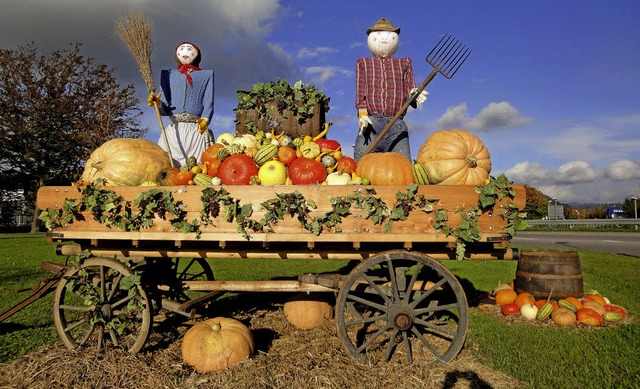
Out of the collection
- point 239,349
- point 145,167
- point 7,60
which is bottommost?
point 239,349

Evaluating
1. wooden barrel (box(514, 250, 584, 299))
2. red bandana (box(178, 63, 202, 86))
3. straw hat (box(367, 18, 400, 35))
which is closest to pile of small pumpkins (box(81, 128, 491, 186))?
red bandana (box(178, 63, 202, 86))

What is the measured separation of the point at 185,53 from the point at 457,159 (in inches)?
169

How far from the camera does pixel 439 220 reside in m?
3.62

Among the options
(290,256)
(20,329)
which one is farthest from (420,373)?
(20,329)

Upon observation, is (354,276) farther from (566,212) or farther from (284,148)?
(566,212)

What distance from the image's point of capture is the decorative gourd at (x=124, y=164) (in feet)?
13.7

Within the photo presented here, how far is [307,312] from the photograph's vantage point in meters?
5.05

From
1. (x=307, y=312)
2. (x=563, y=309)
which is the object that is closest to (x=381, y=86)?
(x=307, y=312)

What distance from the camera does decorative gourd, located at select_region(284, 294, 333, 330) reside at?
16.6 ft

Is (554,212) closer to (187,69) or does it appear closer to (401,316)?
(187,69)

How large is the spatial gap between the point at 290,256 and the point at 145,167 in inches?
69.0

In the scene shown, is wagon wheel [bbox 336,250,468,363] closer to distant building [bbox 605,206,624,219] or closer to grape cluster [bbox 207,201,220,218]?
grape cluster [bbox 207,201,220,218]

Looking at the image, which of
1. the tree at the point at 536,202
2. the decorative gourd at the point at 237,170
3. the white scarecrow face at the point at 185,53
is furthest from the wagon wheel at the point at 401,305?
the tree at the point at 536,202

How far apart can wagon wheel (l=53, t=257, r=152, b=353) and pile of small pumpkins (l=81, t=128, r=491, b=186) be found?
0.86 m
